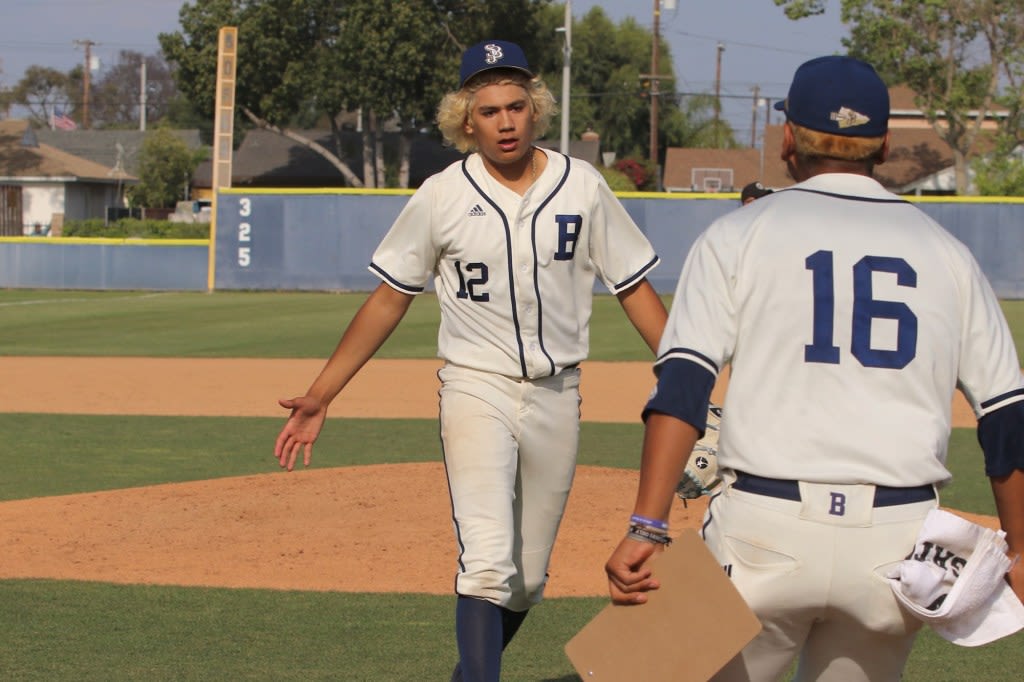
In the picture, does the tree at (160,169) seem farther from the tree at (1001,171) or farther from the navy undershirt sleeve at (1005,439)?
the navy undershirt sleeve at (1005,439)

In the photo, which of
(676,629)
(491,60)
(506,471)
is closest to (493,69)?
(491,60)

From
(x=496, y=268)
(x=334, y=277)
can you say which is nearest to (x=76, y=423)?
(x=496, y=268)

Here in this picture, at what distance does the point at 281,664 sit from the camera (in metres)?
5.01

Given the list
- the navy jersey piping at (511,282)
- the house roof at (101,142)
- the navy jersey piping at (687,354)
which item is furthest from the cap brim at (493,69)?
the house roof at (101,142)

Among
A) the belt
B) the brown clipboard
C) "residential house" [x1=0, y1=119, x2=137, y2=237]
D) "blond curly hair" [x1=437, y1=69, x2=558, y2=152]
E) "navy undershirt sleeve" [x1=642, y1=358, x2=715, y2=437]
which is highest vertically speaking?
"residential house" [x1=0, y1=119, x2=137, y2=237]

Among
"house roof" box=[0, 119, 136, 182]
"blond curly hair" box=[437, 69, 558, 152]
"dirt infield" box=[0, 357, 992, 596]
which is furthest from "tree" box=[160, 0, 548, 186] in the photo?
"blond curly hair" box=[437, 69, 558, 152]

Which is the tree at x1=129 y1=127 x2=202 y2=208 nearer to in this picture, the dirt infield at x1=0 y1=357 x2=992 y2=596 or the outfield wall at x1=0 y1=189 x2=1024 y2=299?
the outfield wall at x1=0 y1=189 x2=1024 y2=299

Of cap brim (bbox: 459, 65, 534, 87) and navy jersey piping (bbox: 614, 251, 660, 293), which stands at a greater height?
cap brim (bbox: 459, 65, 534, 87)

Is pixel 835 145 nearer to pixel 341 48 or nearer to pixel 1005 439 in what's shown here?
pixel 1005 439

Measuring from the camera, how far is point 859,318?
8.76 feet

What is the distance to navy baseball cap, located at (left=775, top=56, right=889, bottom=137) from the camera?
2.78m

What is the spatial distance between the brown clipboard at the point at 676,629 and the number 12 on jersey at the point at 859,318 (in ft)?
1.45

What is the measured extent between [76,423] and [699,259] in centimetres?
1040

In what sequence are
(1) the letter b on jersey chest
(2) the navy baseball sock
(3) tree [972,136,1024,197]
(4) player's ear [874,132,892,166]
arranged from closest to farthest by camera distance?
1. (4) player's ear [874,132,892,166]
2. (2) the navy baseball sock
3. (1) the letter b on jersey chest
4. (3) tree [972,136,1024,197]
